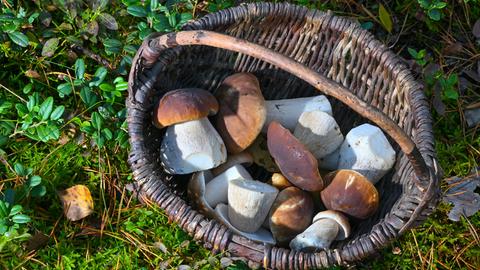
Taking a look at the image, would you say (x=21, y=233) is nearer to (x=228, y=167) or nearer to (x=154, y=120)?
(x=154, y=120)

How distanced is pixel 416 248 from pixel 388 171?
34 cm

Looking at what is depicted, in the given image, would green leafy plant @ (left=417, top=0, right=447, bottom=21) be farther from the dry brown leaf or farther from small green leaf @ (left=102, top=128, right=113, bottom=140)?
the dry brown leaf

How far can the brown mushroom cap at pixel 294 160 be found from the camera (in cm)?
198

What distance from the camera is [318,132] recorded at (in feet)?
7.09

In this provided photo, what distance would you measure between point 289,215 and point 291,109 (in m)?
0.44

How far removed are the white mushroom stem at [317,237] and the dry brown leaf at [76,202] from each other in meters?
0.80

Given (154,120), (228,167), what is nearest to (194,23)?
(154,120)

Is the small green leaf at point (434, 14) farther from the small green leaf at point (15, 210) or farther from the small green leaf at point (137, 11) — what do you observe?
the small green leaf at point (15, 210)

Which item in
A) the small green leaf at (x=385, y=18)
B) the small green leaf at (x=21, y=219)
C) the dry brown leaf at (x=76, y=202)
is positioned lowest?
the dry brown leaf at (x=76, y=202)

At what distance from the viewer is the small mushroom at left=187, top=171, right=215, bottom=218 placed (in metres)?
2.04

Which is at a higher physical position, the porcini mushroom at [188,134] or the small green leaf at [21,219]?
the porcini mushroom at [188,134]

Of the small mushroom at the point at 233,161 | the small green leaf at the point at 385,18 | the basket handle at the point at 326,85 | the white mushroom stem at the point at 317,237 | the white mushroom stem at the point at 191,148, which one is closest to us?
the basket handle at the point at 326,85

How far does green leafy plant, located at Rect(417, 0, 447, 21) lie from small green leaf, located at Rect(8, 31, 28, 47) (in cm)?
160

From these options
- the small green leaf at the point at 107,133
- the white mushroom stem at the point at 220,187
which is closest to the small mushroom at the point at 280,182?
the white mushroom stem at the point at 220,187
